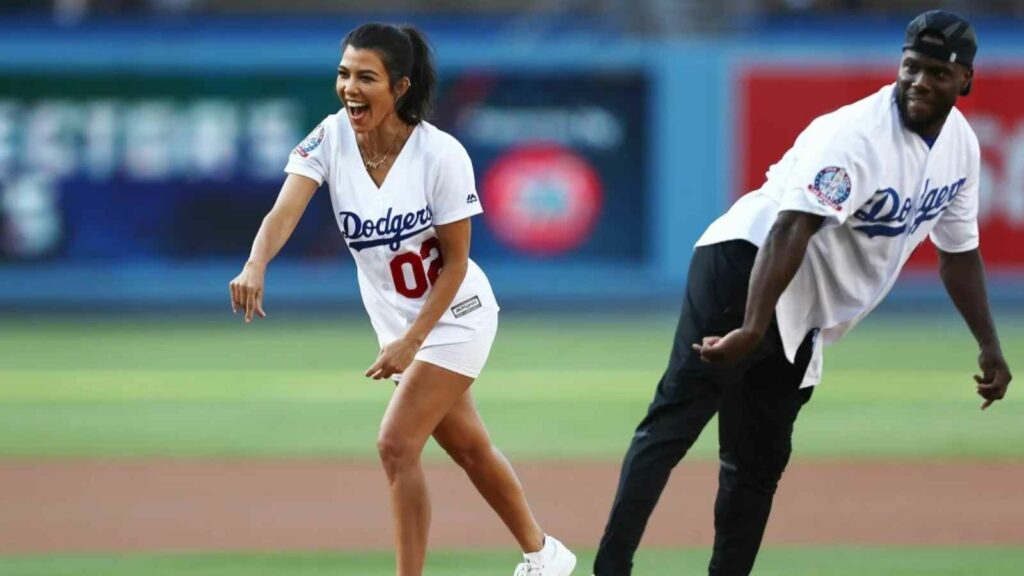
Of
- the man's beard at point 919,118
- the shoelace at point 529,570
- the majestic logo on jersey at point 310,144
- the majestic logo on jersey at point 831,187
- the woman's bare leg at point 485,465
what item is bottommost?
the shoelace at point 529,570

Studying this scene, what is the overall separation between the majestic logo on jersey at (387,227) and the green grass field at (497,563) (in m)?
1.87

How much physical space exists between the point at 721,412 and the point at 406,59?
1.83 m

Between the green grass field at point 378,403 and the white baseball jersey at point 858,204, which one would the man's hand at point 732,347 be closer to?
the white baseball jersey at point 858,204

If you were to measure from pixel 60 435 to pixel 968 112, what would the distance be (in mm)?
13677

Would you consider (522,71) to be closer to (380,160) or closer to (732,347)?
(380,160)

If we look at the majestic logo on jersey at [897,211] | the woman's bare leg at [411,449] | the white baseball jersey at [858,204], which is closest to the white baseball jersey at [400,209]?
the woman's bare leg at [411,449]

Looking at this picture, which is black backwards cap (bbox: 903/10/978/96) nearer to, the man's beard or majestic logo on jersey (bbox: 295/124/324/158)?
the man's beard

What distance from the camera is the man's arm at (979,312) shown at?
21.9 feet

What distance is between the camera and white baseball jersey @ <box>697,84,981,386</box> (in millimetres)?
6000

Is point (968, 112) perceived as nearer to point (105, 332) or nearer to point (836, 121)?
point (105, 332)

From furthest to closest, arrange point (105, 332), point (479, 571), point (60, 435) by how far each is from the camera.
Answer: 1. point (105, 332)
2. point (60, 435)
3. point (479, 571)

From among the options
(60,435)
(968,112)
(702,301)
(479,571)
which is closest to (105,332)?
(60,435)

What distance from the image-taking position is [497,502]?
7.09 metres

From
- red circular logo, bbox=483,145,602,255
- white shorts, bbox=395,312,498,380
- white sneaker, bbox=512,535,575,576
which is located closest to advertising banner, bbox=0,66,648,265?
red circular logo, bbox=483,145,602,255
